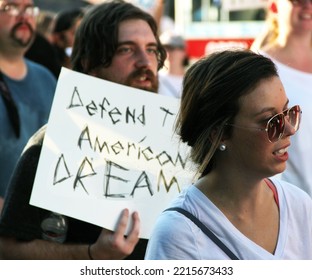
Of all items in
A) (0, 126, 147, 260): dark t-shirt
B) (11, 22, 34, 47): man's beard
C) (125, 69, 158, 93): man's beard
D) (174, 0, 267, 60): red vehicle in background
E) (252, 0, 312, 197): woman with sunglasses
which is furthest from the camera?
(174, 0, 267, 60): red vehicle in background

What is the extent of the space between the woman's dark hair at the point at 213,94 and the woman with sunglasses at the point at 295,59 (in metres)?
1.34

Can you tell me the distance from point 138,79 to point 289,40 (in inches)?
47.0

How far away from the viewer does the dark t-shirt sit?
A: 3680 mm

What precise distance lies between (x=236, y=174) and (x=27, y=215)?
38.7 inches

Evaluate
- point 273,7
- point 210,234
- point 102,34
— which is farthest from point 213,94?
point 273,7

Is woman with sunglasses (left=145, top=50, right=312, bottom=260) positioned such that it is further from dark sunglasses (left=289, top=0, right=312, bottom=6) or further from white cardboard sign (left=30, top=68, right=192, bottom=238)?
dark sunglasses (left=289, top=0, right=312, bottom=6)

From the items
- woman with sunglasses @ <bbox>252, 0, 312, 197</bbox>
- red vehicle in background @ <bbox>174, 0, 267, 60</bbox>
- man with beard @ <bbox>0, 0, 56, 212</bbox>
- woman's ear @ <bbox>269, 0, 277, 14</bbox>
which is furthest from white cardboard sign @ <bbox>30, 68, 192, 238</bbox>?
red vehicle in background @ <bbox>174, 0, 267, 60</bbox>

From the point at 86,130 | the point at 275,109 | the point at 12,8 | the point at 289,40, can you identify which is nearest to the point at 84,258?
the point at 86,130

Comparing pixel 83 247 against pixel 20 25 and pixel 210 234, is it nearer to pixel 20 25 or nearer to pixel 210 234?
pixel 210 234

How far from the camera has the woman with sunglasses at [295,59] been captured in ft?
14.5

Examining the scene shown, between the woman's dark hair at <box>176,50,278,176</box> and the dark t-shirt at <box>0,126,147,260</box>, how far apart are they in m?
0.76

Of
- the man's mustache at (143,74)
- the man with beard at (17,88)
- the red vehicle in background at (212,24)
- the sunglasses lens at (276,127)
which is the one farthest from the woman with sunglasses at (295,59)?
the red vehicle in background at (212,24)

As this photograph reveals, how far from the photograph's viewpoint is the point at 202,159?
3064mm

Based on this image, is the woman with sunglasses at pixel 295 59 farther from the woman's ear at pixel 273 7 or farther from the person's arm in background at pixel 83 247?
the person's arm in background at pixel 83 247
